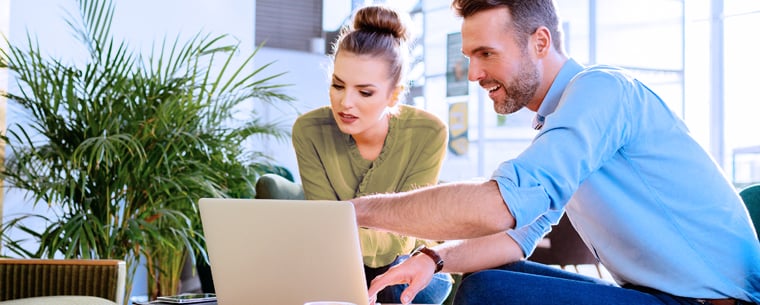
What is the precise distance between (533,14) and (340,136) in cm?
106

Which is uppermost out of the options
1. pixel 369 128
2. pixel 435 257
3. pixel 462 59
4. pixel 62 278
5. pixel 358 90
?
pixel 462 59

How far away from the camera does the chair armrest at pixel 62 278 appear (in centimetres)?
275

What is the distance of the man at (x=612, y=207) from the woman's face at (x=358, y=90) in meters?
0.97

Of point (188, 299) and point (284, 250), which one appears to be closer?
point (284, 250)

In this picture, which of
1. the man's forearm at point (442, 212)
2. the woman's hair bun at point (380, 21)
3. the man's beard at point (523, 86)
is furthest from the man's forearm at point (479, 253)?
the woman's hair bun at point (380, 21)

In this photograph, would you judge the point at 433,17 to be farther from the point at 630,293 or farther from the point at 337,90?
the point at 630,293

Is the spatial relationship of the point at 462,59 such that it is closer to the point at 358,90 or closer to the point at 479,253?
the point at 358,90

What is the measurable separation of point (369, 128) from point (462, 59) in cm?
488

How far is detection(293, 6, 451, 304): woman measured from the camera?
102 inches

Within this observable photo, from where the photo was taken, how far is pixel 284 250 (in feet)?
4.71

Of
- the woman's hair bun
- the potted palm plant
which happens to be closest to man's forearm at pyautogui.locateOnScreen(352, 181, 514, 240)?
the woman's hair bun

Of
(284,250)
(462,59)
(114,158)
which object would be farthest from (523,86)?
(462,59)

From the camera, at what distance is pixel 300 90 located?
8328 mm

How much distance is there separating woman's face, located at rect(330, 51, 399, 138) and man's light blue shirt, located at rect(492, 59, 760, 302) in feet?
3.68
